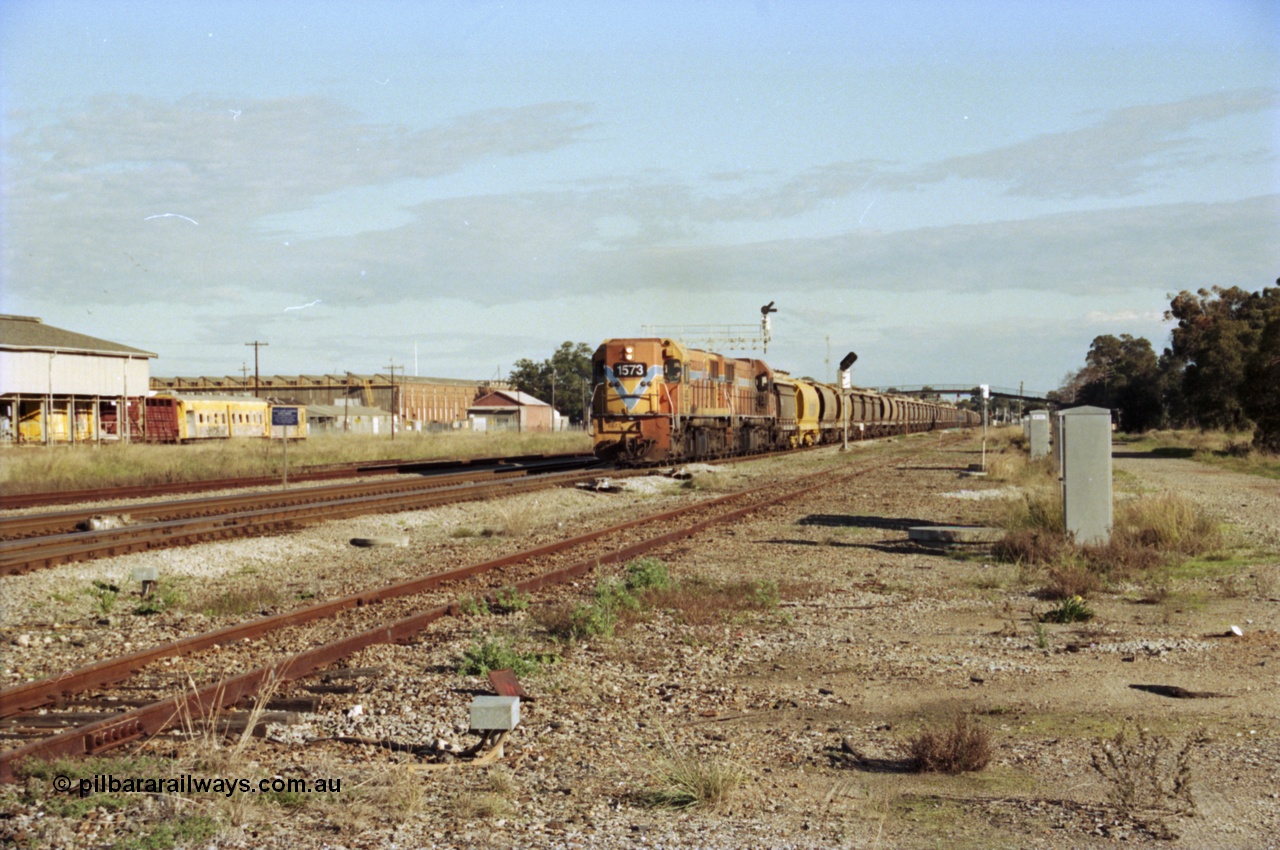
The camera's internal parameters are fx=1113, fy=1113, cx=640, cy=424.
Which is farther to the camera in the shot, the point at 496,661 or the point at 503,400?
the point at 503,400

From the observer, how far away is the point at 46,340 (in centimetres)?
5528

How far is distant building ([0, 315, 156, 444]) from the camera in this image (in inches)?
2036

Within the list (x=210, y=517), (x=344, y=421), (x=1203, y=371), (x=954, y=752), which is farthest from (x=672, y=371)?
(x=344, y=421)

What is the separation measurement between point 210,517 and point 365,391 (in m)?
99.0

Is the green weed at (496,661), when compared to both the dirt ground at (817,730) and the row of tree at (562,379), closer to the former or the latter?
the dirt ground at (817,730)

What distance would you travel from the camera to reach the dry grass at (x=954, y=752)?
5.38m

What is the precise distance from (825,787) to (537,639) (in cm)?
384

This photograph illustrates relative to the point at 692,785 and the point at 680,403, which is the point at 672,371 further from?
the point at 692,785

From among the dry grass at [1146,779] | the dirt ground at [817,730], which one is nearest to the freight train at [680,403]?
the dirt ground at [817,730]

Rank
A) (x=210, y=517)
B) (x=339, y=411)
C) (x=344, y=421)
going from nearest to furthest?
(x=210, y=517), (x=344, y=421), (x=339, y=411)

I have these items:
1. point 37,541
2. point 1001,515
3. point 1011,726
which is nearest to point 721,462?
point 1001,515

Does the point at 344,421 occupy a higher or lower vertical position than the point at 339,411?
lower

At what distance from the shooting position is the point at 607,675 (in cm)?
743

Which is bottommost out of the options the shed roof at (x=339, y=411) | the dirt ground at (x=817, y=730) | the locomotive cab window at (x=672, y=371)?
the dirt ground at (x=817, y=730)
